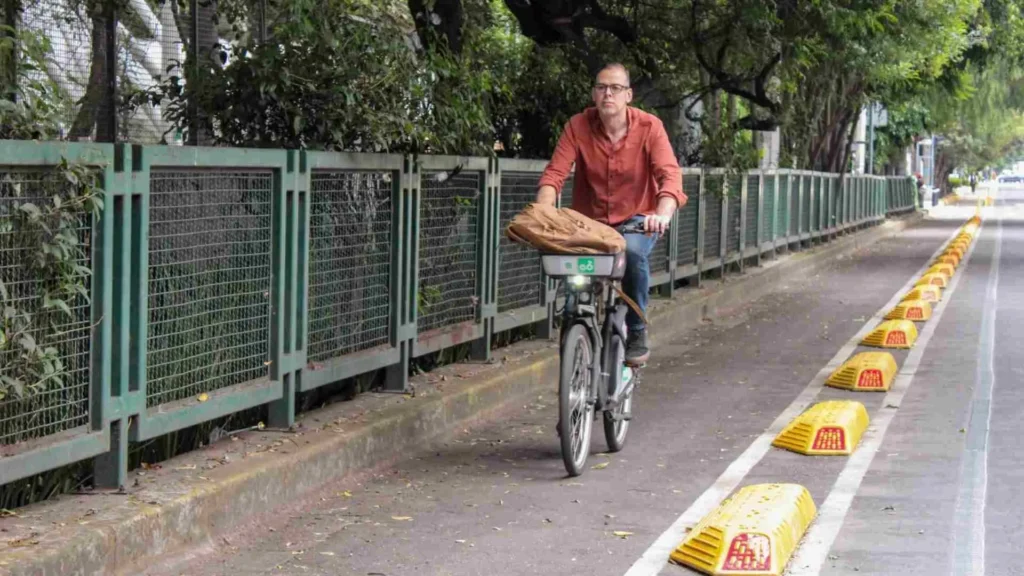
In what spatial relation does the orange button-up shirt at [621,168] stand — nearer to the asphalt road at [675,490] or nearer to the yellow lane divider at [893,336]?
the asphalt road at [675,490]

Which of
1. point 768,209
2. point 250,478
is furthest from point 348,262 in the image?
point 768,209

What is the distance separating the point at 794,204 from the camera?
84.1 ft

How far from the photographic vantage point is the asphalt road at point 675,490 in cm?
590

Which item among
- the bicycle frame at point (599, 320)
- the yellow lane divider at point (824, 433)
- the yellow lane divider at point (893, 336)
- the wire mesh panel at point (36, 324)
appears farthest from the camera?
the yellow lane divider at point (893, 336)

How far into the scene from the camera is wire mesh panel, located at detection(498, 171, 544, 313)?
35.3ft

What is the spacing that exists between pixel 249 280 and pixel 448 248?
2.80 metres

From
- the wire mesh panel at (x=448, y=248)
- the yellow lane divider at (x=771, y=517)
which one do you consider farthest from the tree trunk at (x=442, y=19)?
the yellow lane divider at (x=771, y=517)

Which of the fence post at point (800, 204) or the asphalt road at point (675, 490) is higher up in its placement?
the fence post at point (800, 204)

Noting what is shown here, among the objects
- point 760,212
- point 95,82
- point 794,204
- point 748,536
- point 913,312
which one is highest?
point 95,82

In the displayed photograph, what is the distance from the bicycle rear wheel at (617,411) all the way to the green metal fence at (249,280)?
1388 millimetres

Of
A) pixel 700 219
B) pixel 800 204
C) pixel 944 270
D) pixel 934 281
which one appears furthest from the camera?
pixel 800 204

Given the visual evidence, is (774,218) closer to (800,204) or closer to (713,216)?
(800,204)

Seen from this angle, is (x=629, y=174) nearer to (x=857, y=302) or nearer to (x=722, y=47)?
(x=722, y=47)

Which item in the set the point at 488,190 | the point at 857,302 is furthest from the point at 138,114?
the point at 857,302
